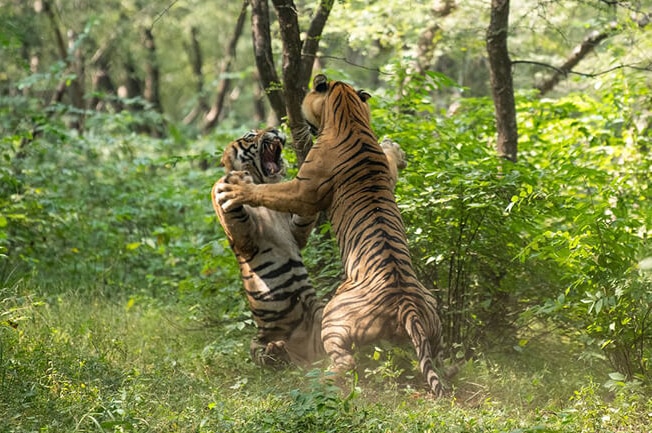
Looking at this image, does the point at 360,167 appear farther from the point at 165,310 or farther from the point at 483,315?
the point at 165,310

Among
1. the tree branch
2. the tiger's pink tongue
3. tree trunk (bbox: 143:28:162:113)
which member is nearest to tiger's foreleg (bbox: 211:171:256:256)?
the tiger's pink tongue

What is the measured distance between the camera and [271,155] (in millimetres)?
5648

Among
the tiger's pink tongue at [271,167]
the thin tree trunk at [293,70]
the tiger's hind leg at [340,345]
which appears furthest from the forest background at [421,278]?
the tiger's pink tongue at [271,167]

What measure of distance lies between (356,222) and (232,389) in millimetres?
1480

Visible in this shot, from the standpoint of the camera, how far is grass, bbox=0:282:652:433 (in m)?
4.19

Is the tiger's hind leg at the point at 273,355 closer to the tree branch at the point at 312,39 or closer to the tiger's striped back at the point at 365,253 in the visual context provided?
the tiger's striped back at the point at 365,253

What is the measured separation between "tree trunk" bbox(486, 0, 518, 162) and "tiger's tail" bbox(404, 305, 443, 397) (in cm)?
272

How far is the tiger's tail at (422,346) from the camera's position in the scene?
14.5ft

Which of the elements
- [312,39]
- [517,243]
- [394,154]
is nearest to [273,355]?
[394,154]

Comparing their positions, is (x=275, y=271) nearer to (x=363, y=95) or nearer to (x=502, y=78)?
(x=363, y=95)

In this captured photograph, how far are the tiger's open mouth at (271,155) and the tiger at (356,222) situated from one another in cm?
38

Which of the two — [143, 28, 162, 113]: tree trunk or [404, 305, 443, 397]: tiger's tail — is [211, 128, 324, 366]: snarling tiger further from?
A: [143, 28, 162, 113]: tree trunk

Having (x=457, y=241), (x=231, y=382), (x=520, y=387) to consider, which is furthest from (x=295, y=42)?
(x=520, y=387)

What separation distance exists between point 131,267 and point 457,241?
5.07 meters
